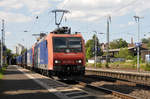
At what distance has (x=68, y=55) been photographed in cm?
1662

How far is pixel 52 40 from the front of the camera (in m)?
16.8

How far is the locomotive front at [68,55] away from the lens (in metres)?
16.3

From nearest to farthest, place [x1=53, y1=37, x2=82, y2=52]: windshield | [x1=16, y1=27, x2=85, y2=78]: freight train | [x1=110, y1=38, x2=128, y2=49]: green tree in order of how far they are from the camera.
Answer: [x1=16, y1=27, x2=85, y2=78]: freight train < [x1=53, y1=37, x2=82, y2=52]: windshield < [x1=110, y1=38, x2=128, y2=49]: green tree

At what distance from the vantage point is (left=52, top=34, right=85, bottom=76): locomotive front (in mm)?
16348

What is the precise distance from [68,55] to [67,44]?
0.83m

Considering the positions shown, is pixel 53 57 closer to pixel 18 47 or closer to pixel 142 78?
pixel 142 78

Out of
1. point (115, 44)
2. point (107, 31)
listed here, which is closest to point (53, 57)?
point (107, 31)

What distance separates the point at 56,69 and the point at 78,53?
1.90 m

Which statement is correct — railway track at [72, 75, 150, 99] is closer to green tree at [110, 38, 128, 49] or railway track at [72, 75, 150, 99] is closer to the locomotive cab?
the locomotive cab

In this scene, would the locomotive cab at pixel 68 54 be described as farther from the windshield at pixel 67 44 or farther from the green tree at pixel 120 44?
the green tree at pixel 120 44

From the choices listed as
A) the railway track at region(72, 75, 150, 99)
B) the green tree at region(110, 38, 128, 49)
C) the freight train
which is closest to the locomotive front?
the freight train

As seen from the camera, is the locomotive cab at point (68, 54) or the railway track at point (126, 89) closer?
the railway track at point (126, 89)

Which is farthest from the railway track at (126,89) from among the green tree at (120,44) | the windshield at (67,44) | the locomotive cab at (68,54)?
the green tree at (120,44)

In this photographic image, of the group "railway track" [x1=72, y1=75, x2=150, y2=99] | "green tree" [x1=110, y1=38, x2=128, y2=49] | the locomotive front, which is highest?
"green tree" [x1=110, y1=38, x2=128, y2=49]
